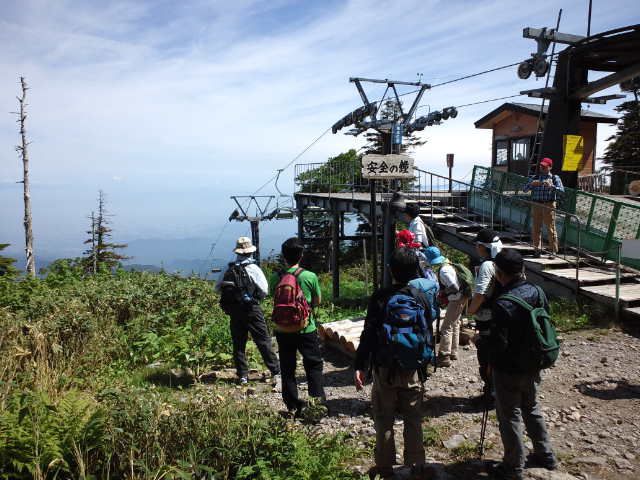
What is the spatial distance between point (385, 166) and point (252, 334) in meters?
2.98

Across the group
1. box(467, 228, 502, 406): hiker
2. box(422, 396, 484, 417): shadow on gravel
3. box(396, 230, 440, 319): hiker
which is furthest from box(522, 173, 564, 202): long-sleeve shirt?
box(422, 396, 484, 417): shadow on gravel

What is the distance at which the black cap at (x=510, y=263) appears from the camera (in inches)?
144

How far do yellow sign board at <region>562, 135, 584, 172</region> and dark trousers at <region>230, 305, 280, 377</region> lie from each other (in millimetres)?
9271

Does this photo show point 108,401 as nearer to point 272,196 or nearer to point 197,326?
point 197,326

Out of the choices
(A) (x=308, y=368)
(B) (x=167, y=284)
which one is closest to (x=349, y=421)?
(A) (x=308, y=368)

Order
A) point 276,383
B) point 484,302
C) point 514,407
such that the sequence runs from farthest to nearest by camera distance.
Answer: point 276,383
point 484,302
point 514,407

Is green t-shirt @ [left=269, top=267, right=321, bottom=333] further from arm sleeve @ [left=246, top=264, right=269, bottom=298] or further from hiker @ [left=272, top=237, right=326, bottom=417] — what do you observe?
arm sleeve @ [left=246, top=264, right=269, bottom=298]

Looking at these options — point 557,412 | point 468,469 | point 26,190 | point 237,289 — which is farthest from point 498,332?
point 26,190

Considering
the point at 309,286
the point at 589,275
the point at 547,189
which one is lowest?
the point at 589,275

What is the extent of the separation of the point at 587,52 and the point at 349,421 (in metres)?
10.5

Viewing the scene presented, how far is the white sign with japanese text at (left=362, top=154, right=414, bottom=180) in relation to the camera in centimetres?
693

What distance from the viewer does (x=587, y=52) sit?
11.3 meters

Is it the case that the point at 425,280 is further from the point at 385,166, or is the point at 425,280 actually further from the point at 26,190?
the point at 26,190

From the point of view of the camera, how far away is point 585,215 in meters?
10.0
